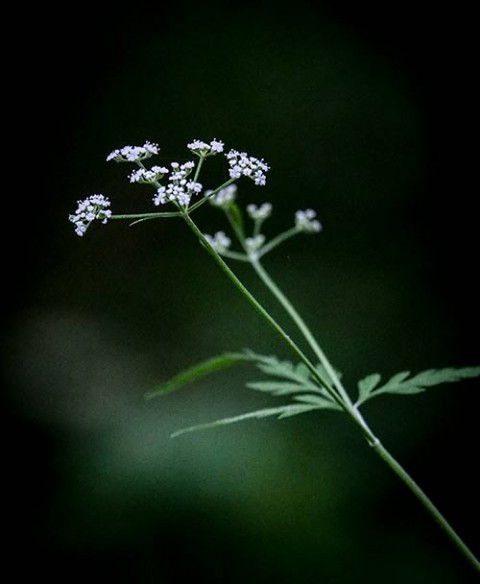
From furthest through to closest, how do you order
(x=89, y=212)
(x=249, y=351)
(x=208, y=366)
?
(x=89, y=212) → (x=249, y=351) → (x=208, y=366)

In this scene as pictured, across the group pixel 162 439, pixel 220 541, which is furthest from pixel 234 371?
pixel 220 541

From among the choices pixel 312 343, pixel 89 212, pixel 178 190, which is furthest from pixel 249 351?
pixel 89 212

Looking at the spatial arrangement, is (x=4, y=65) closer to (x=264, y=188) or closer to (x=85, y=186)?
(x=85, y=186)

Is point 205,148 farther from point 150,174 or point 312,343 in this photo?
point 312,343

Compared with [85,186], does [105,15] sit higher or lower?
higher

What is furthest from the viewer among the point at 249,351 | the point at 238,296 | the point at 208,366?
the point at 238,296

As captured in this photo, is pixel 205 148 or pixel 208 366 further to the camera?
pixel 205 148

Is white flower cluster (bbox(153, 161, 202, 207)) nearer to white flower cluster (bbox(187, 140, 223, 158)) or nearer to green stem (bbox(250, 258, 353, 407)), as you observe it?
white flower cluster (bbox(187, 140, 223, 158))

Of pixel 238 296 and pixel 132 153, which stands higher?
pixel 238 296

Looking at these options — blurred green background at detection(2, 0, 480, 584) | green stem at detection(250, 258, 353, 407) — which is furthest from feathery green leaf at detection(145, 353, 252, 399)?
blurred green background at detection(2, 0, 480, 584)

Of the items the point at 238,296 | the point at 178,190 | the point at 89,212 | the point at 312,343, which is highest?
the point at 238,296
